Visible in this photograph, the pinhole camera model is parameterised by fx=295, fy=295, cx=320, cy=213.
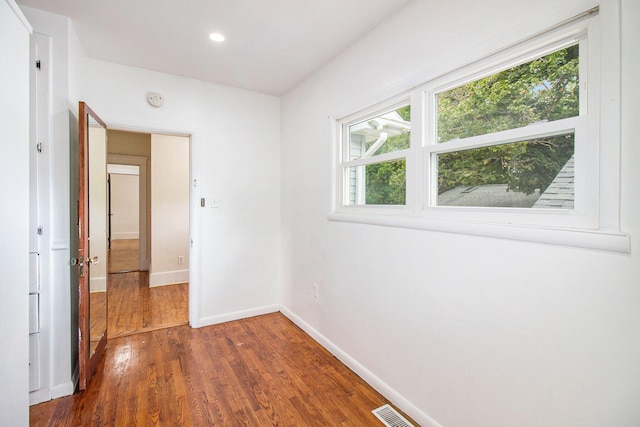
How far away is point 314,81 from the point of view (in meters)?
2.99

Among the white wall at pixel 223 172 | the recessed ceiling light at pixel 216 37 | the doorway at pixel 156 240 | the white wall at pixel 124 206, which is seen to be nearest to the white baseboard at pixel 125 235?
the white wall at pixel 124 206

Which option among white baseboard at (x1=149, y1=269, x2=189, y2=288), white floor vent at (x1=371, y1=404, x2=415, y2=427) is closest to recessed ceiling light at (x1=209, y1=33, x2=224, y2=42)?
white floor vent at (x1=371, y1=404, x2=415, y2=427)

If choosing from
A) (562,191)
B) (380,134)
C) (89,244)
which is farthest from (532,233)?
(89,244)

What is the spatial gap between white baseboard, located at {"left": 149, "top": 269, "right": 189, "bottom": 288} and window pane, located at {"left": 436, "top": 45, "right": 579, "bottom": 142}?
4.61m

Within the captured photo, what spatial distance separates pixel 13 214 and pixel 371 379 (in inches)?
89.7

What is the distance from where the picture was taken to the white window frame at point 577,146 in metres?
1.09

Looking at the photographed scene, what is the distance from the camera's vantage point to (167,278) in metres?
4.82

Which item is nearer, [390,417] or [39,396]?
[390,417]

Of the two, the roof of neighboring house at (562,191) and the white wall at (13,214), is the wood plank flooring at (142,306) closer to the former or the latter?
the white wall at (13,214)

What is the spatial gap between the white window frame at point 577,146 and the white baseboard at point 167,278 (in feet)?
A: 14.3

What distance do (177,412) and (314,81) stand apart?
2.98 metres

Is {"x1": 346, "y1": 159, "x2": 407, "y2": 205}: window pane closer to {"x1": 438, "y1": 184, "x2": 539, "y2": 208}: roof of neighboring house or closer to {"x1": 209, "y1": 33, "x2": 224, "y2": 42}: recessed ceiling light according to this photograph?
{"x1": 438, "y1": 184, "x2": 539, "y2": 208}: roof of neighboring house

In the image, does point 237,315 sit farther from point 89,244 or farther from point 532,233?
point 532,233

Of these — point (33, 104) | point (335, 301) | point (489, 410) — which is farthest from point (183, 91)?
point (489, 410)
